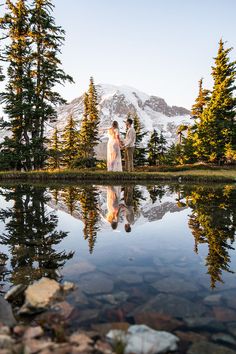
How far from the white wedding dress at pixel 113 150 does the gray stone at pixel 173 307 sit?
15301 millimetres

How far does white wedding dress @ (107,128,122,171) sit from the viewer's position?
58.5 ft

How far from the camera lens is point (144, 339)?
197 centimetres

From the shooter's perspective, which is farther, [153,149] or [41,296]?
[153,149]

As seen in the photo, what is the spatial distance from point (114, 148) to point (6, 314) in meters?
16.2

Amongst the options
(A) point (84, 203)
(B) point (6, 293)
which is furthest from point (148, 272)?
(A) point (84, 203)

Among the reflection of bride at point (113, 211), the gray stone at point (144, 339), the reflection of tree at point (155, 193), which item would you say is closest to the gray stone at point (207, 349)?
the gray stone at point (144, 339)

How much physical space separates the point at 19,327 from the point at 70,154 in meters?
40.5

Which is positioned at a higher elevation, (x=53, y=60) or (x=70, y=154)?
(x=53, y=60)

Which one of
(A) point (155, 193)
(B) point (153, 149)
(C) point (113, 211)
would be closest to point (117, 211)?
(C) point (113, 211)

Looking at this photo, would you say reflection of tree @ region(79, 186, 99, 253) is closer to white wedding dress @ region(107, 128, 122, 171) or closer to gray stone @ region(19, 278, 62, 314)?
gray stone @ region(19, 278, 62, 314)

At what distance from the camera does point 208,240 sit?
4645 millimetres

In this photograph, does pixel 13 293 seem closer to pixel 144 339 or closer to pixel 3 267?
pixel 3 267

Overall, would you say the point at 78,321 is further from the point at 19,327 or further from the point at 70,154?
the point at 70,154

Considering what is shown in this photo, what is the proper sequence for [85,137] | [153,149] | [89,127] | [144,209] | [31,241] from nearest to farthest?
[31,241] < [144,209] < [85,137] < [89,127] < [153,149]
